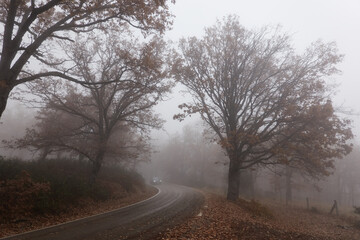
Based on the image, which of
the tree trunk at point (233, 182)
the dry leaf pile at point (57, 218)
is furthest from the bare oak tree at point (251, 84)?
the dry leaf pile at point (57, 218)

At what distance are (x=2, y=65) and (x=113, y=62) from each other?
859cm

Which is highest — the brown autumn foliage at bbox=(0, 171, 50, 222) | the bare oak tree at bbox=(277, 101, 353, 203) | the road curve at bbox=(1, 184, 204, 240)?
the bare oak tree at bbox=(277, 101, 353, 203)

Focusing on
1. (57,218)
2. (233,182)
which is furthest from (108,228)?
(233,182)

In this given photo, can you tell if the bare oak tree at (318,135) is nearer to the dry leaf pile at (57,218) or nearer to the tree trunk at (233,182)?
the tree trunk at (233,182)

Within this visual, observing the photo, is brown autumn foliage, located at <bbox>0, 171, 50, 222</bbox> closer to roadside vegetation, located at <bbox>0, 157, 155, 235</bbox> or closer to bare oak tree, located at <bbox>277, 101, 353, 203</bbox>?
roadside vegetation, located at <bbox>0, 157, 155, 235</bbox>

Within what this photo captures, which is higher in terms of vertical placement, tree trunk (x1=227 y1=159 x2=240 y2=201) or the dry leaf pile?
tree trunk (x1=227 y1=159 x2=240 y2=201)

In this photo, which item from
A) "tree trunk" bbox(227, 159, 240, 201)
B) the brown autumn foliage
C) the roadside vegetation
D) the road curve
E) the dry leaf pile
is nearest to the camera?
the road curve

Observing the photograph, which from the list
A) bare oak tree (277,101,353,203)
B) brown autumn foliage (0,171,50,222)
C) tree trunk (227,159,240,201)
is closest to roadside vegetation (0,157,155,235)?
Result: brown autumn foliage (0,171,50,222)

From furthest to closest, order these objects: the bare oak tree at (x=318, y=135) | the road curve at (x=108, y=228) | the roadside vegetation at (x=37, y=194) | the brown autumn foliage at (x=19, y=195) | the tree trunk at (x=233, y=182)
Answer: the tree trunk at (x=233, y=182) → the bare oak tree at (x=318, y=135) → the roadside vegetation at (x=37, y=194) → the brown autumn foliage at (x=19, y=195) → the road curve at (x=108, y=228)

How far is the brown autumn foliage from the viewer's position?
9625mm

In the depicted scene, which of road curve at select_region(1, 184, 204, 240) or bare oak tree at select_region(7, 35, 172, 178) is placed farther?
bare oak tree at select_region(7, 35, 172, 178)

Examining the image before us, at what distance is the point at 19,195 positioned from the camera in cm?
1033

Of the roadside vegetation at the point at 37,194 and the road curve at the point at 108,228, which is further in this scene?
the roadside vegetation at the point at 37,194

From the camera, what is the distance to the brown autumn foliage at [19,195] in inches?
379
